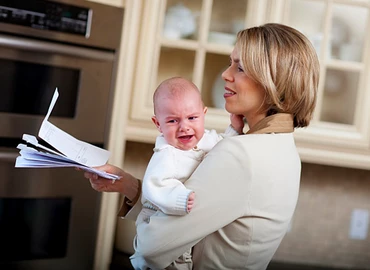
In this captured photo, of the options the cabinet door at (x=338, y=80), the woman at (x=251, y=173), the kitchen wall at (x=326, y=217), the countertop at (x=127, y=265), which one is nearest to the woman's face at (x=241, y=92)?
the woman at (x=251, y=173)

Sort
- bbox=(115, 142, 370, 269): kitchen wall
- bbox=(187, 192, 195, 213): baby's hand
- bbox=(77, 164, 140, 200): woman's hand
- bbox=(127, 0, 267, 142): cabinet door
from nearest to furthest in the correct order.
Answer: bbox=(187, 192, 195, 213): baby's hand < bbox=(77, 164, 140, 200): woman's hand < bbox=(127, 0, 267, 142): cabinet door < bbox=(115, 142, 370, 269): kitchen wall

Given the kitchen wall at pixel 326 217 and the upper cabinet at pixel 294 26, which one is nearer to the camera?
the upper cabinet at pixel 294 26

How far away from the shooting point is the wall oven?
2.06m

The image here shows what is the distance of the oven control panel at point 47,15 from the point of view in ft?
6.63

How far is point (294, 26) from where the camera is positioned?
250 centimetres

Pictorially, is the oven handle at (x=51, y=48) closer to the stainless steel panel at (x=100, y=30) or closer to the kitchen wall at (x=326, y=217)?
the stainless steel panel at (x=100, y=30)

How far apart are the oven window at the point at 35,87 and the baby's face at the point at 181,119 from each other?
0.80 m

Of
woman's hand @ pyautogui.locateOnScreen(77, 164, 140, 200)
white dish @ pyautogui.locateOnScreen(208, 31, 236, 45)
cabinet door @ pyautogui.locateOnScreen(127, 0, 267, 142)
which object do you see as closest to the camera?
woman's hand @ pyautogui.locateOnScreen(77, 164, 140, 200)

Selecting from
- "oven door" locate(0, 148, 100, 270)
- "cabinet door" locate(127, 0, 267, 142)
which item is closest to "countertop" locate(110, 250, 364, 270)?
"oven door" locate(0, 148, 100, 270)

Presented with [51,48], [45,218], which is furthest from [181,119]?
[45,218]

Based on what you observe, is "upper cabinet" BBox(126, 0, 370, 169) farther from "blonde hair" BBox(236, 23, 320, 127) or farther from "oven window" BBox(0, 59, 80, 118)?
"blonde hair" BBox(236, 23, 320, 127)

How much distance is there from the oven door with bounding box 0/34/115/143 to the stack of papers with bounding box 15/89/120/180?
2.39 feet

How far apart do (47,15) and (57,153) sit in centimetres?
91

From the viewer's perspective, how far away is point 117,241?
2691 millimetres
